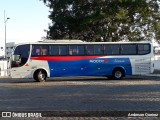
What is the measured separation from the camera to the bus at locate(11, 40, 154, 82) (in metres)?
29.9

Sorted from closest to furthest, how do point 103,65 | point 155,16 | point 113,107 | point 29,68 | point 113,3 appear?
point 113,107, point 29,68, point 103,65, point 113,3, point 155,16

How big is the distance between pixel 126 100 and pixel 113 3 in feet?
98.7

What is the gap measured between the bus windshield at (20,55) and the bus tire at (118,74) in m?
7.36

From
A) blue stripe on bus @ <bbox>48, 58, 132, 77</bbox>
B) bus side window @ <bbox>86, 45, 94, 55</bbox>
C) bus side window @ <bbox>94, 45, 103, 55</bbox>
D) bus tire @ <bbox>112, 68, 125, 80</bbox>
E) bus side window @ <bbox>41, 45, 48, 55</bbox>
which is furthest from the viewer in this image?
bus tire @ <bbox>112, 68, 125, 80</bbox>

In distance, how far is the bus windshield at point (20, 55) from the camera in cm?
2964

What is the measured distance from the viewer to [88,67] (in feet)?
104

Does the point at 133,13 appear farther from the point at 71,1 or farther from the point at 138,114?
the point at 138,114

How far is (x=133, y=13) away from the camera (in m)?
47.3

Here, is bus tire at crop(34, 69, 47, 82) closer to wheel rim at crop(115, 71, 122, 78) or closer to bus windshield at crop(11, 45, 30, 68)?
bus windshield at crop(11, 45, 30, 68)

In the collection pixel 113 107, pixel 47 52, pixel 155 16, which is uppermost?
pixel 155 16

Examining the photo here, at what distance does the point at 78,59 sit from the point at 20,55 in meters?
4.67

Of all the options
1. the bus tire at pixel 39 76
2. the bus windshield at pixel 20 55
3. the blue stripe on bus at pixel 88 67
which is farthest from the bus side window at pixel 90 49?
the bus windshield at pixel 20 55

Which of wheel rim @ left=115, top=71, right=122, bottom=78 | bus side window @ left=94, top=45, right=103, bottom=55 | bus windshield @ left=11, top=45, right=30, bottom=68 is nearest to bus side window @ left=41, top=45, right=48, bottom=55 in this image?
bus windshield @ left=11, top=45, right=30, bottom=68

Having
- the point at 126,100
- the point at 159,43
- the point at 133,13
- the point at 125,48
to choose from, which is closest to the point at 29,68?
the point at 125,48
